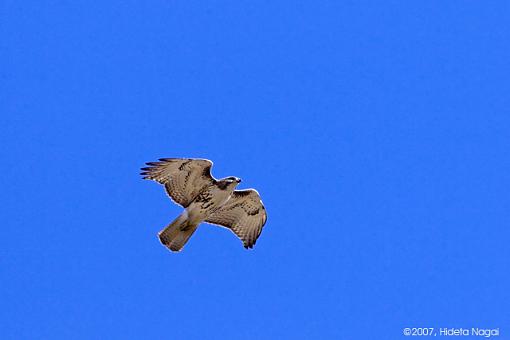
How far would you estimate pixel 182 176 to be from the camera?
2294 cm

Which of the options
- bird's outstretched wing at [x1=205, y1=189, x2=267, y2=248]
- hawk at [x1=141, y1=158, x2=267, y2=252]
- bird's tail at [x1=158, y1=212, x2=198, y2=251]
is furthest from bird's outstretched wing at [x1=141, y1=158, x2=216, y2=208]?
bird's outstretched wing at [x1=205, y1=189, x2=267, y2=248]

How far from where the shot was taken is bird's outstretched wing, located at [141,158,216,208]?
888 inches

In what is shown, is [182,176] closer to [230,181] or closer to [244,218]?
[230,181]

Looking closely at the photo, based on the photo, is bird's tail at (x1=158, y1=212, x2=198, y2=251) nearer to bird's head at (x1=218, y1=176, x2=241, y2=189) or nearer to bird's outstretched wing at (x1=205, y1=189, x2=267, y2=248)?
bird's head at (x1=218, y1=176, x2=241, y2=189)

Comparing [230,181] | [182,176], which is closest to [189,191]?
[182,176]

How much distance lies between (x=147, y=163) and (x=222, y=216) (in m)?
2.90

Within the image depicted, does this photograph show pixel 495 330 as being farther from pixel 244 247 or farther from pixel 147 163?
pixel 147 163

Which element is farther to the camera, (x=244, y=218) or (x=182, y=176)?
(x=244, y=218)

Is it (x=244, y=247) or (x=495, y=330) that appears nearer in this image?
(x=495, y=330)

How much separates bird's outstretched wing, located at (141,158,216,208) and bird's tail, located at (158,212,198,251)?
445mm

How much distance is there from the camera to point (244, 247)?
24.4m

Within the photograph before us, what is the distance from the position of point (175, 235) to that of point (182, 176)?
147 centimetres

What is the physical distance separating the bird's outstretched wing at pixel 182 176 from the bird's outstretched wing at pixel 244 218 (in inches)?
48.1

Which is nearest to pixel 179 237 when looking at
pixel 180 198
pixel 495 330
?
pixel 180 198
